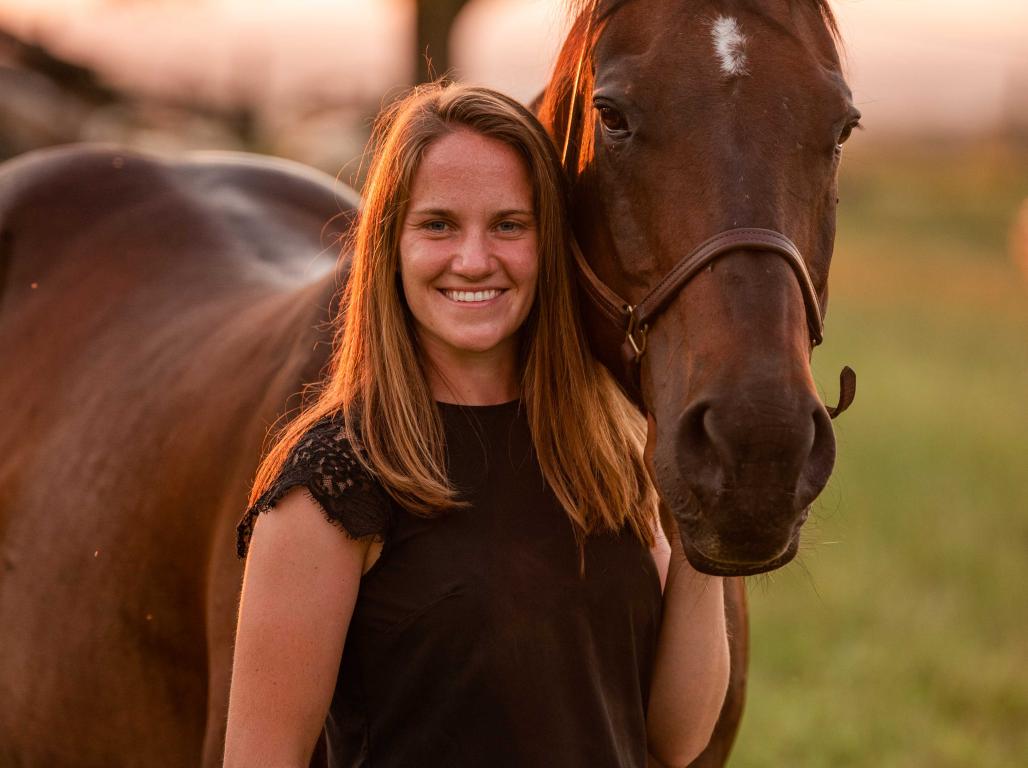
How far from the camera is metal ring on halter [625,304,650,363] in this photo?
2.12 metres

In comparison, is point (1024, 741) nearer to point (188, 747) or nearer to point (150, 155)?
point (188, 747)

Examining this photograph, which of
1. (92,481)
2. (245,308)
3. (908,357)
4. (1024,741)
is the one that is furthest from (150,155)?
(908,357)

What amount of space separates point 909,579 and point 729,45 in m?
5.37

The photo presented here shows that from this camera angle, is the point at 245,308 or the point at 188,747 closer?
the point at 188,747

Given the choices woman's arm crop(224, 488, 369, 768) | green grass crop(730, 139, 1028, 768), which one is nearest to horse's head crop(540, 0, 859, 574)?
green grass crop(730, 139, 1028, 768)

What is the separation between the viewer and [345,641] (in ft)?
6.84

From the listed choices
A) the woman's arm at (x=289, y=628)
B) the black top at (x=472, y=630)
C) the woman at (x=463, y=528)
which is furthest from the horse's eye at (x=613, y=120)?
the woman's arm at (x=289, y=628)

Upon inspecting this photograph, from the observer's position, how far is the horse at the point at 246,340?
1888 millimetres

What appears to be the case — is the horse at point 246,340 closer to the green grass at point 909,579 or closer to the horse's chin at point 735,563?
the horse's chin at point 735,563

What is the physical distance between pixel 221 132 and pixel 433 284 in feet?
66.0

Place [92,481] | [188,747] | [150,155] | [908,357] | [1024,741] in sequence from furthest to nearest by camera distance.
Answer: [908,357] < [1024,741] < [150,155] < [92,481] < [188,747]

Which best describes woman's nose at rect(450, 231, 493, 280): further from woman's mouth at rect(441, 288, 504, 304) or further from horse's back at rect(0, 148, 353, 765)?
horse's back at rect(0, 148, 353, 765)

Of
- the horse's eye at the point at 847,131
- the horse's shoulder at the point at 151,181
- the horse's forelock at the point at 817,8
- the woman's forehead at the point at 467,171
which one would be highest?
the horse's forelock at the point at 817,8

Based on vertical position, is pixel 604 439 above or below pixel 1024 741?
above
